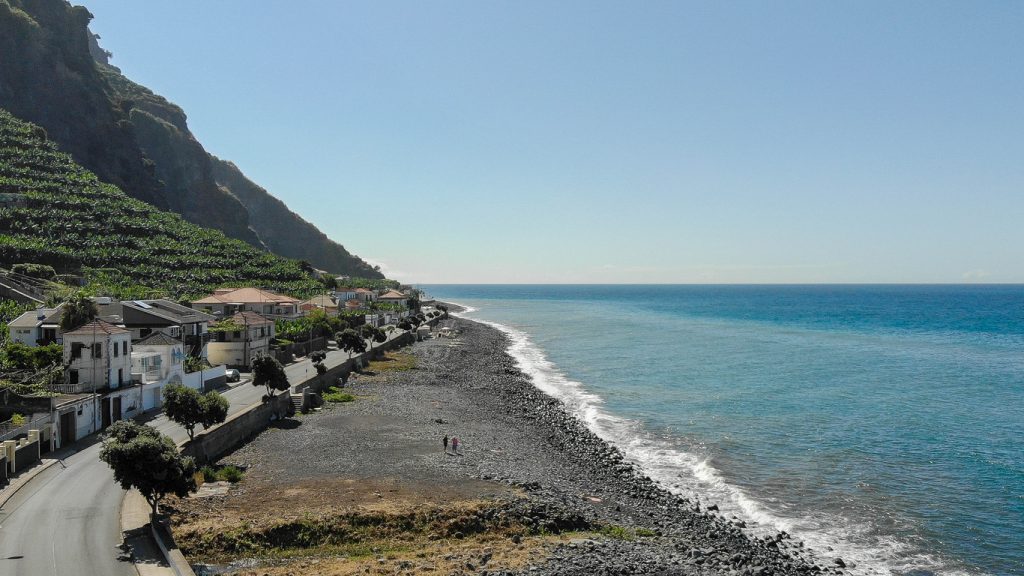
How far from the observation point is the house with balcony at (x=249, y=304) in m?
77.8

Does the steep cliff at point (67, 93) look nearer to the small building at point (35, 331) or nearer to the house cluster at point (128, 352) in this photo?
the house cluster at point (128, 352)

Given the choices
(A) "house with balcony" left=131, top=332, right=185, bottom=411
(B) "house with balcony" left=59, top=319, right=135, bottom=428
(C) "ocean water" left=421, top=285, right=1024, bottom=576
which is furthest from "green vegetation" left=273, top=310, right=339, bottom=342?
(B) "house with balcony" left=59, top=319, right=135, bottom=428

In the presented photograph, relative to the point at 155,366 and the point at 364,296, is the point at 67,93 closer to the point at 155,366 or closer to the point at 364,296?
the point at 364,296

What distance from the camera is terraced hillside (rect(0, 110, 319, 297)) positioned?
92.6 m

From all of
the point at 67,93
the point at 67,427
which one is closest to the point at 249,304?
the point at 67,427

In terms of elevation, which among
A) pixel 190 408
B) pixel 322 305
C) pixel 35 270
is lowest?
pixel 190 408

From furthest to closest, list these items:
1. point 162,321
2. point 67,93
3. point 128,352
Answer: point 67,93
point 162,321
point 128,352

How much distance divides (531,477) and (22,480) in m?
21.5

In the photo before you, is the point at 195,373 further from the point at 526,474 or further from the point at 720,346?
the point at 720,346

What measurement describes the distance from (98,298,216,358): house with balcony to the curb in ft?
67.1

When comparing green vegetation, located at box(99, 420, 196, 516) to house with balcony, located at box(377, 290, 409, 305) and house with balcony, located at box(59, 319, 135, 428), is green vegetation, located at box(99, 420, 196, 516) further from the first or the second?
house with balcony, located at box(377, 290, 409, 305)

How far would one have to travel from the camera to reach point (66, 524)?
2111 centimetres

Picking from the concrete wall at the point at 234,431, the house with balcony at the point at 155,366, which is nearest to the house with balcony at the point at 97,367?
the house with balcony at the point at 155,366

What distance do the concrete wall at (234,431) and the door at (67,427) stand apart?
5808mm
